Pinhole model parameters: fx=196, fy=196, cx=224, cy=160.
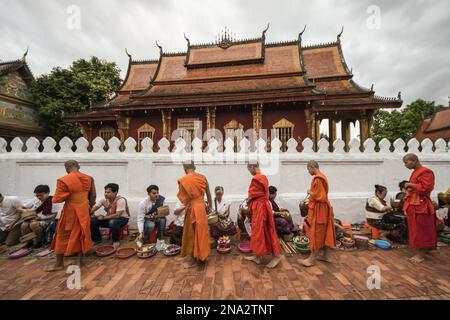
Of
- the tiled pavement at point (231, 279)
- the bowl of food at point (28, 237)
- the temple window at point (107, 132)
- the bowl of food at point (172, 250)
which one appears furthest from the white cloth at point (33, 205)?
the temple window at point (107, 132)

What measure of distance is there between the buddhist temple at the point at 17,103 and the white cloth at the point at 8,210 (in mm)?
16434

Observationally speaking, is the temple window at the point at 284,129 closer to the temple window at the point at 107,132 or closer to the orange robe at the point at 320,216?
the orange robe at the point at 320,216

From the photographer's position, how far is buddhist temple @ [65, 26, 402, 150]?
10.2 m

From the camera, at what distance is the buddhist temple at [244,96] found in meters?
10.2

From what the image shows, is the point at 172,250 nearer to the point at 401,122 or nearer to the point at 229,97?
the point at 229,97

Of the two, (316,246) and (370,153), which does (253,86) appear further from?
(316,246)

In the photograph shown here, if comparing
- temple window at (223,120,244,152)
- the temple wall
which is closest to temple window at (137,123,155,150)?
temple window at (223,120,244,152)

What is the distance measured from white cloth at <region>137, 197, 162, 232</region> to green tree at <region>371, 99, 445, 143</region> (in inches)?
1140

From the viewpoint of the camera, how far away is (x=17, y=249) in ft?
11.9

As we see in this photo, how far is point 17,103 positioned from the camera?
16.5 meters

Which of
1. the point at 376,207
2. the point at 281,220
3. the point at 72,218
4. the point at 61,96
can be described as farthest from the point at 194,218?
the point at 61,96
